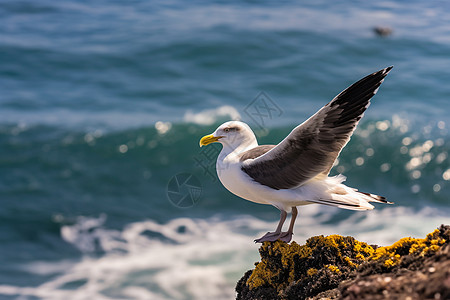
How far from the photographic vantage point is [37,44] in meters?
28.4

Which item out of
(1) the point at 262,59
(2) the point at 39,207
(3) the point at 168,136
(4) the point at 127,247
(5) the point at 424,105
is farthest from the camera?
(1) the point at 262,59

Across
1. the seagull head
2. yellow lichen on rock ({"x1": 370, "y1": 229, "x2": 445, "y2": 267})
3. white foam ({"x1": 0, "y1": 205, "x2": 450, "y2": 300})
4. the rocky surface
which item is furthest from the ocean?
yellow lichen on rock ({"x1": 370, "y1": 229, "x2": 445, "y2": 267})

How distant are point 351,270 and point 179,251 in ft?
37.1

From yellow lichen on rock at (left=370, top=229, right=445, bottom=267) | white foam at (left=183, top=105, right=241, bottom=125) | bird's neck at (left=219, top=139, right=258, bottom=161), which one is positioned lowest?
yellow lichen on rock at (left=370, top=229, right=445, bottom=267)

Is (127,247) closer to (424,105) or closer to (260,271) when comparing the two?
(260,271)

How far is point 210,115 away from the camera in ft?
75.3

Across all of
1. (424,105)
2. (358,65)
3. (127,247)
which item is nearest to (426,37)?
(358,65)

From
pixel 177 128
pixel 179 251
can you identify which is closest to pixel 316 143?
pixel 179 251

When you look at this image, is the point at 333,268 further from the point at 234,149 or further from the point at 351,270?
the point at 234,149

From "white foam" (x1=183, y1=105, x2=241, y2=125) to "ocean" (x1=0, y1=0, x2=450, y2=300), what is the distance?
81mm

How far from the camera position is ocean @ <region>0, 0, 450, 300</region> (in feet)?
52.7

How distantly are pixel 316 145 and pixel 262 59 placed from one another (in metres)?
21.9

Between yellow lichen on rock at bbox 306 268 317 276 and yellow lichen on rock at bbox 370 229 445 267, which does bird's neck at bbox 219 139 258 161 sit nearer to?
yellow lichen on rock at bbox 306 268 317 276

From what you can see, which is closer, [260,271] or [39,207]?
[260,271]
